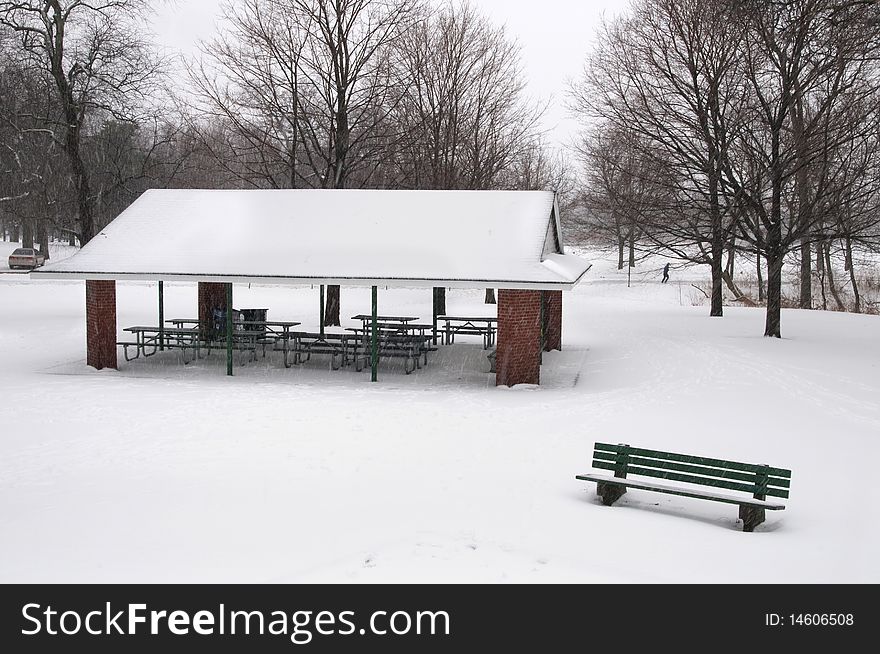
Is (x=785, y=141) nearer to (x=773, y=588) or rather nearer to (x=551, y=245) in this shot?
Result: (x=551, y=245)

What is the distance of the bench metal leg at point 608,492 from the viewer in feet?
29.7

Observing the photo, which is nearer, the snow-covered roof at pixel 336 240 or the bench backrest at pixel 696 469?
the bench backrest at pixel 696 469

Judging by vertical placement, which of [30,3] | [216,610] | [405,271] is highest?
[30,3]

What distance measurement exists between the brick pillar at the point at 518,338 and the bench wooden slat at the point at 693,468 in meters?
6.82

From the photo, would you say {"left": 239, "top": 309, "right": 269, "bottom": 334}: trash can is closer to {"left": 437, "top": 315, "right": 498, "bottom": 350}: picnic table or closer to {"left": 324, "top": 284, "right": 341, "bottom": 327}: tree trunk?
{"left": 437, "top": 315, "right": 498, "bottom": 350}: picnic table

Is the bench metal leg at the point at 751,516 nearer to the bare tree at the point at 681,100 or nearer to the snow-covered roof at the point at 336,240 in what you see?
the snow-covered roof at the point at 336,240

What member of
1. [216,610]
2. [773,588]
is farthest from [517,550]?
[216,610]

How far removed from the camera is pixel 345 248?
57.8 feet

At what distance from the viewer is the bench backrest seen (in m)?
8.55

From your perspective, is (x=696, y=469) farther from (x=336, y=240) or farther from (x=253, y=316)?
(x=253, y=316)

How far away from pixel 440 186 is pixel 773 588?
2695 cm

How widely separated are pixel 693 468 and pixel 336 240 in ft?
35.6

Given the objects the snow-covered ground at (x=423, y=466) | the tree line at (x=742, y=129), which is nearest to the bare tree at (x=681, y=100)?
the tree line at (x=742, y=129)

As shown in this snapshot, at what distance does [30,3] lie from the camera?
2672 centimetres
